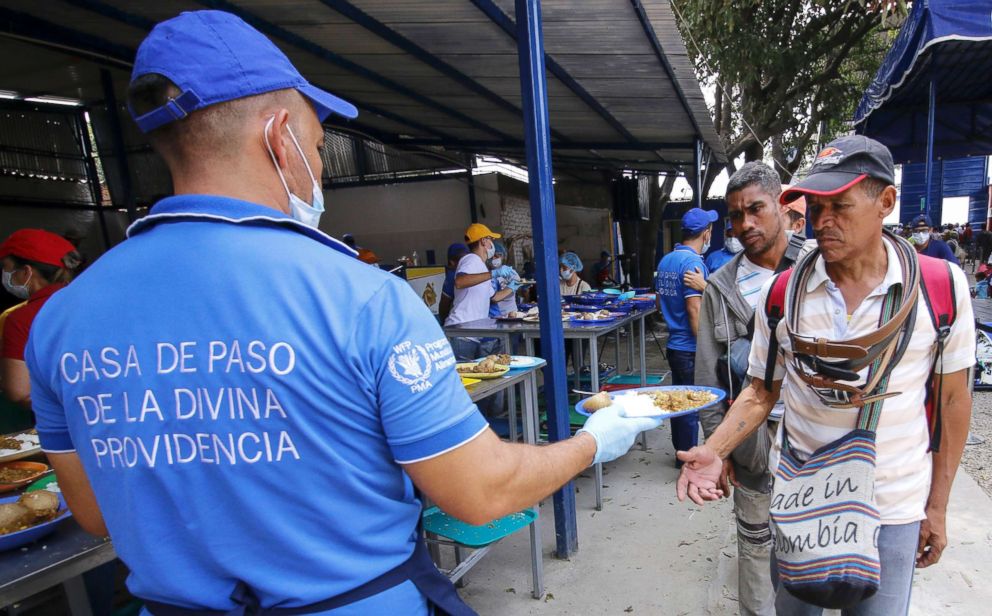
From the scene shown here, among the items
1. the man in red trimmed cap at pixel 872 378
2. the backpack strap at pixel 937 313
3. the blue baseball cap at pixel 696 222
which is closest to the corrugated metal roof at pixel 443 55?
the blue baseball cap at pixel 696 222

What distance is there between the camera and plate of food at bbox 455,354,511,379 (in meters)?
3.25

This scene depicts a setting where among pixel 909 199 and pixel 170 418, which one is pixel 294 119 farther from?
pixel 909 199

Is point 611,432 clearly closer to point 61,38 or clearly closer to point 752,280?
point 752,280

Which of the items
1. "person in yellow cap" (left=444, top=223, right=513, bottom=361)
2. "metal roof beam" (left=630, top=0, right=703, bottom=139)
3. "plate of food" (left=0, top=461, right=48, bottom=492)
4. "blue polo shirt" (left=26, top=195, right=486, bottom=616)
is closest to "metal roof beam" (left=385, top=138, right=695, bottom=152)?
"metal roof beam" (left=630, top=0, right=703, bottom=139)

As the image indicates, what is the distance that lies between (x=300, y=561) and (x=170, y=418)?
304 mm

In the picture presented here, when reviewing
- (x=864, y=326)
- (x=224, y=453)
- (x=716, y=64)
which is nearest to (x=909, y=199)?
(x=716, y=64)

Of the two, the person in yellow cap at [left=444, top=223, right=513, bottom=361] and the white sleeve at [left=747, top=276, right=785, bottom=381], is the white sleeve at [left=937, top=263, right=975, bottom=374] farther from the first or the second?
the person in yellow cap at [left=444, top=223, right=513, bottom=361]

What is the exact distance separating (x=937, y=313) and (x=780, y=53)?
9327 mm

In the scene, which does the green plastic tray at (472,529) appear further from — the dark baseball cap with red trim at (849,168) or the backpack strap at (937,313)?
the dark baseball cap with red trim at (849,168)

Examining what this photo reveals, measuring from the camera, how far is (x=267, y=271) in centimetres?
87

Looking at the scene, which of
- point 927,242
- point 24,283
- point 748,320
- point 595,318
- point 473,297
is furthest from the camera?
point 927,242

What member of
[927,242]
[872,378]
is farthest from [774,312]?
[927,242]

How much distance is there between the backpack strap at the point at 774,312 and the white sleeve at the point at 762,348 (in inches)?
0.5

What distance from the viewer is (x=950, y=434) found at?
164 cm
